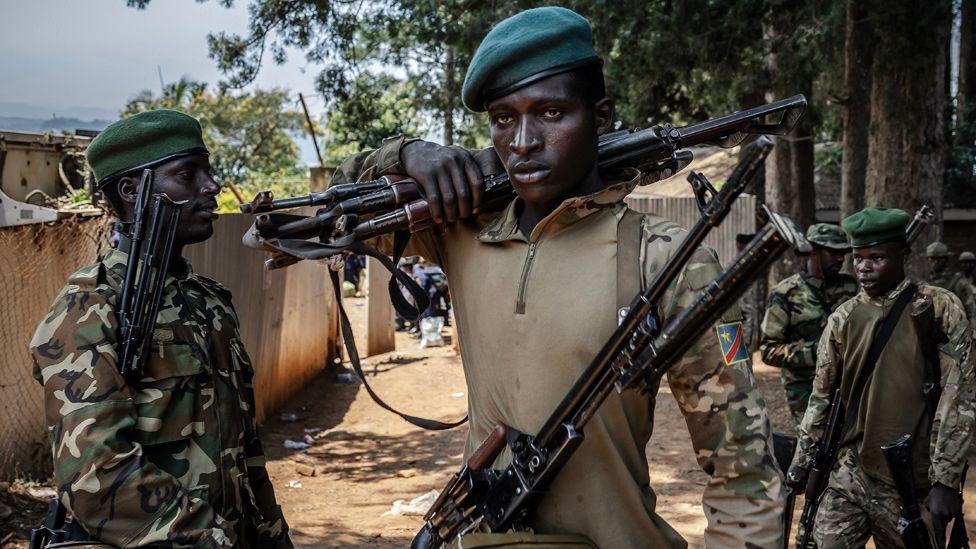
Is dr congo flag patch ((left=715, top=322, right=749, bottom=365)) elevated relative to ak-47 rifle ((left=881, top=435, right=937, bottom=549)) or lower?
elevated

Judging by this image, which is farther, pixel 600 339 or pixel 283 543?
pixel 283 543

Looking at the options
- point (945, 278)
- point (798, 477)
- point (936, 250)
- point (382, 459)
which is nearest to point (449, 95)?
point (382, 459)

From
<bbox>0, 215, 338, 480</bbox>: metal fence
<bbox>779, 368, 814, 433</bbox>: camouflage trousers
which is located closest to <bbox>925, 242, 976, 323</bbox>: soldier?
<bbox>779, 368, 814, 433</bbox>: camouflage trousers

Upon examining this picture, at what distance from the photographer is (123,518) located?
2469 mm

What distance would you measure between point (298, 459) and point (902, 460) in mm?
5540

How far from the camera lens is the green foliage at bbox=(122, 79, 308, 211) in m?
31.9

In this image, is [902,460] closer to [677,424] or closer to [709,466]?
[709,466]

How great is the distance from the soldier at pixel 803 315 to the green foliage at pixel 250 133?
25.9 metres

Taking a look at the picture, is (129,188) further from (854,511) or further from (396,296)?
(854,511)

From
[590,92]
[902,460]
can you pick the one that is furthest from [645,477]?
[902,460]

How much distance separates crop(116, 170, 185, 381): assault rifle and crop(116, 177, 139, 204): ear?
0.07m

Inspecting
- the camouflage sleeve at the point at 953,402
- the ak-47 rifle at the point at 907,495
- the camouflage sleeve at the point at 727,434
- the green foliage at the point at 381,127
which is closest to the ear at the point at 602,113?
the camouflage sleeve at the point at 727,434

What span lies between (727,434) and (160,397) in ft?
5.63

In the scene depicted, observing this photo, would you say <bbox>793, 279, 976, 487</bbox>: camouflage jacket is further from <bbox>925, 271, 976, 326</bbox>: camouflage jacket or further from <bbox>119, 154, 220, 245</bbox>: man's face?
<bbox>925, 271, 976, 326</bbox>: camouflage jacket
